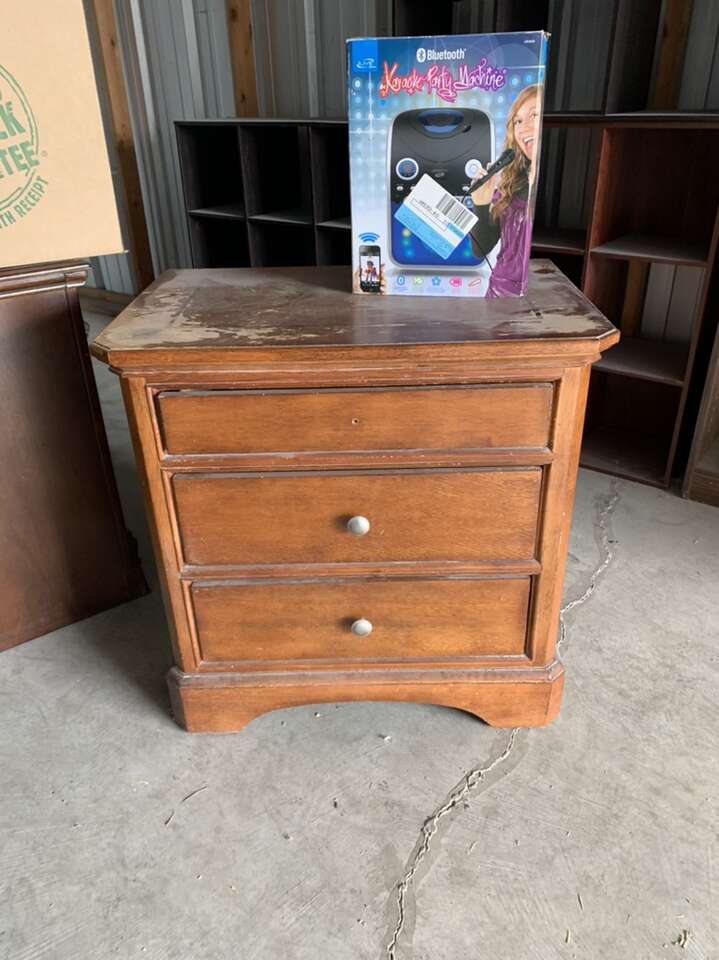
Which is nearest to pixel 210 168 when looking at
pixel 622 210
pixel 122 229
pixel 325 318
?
pixel 122 229

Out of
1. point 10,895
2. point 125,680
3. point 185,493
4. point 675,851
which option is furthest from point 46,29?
point 675,851

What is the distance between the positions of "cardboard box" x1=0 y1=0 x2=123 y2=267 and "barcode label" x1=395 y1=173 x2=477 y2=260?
24.7 inches

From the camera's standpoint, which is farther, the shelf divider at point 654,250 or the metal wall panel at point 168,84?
the metal wall panel at point 168,84

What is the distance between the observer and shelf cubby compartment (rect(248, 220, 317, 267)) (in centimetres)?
341

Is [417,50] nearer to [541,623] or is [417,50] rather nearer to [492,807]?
[541,623]

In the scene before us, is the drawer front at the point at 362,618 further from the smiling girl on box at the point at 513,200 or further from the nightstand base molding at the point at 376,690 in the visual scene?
the smiling girl on box at the point at 513,200

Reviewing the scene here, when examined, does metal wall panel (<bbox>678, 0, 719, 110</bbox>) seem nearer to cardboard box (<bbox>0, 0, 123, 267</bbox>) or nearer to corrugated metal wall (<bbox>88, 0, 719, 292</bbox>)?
corrugated metal wall (<bbox>88, 0, 719, 292</bbox>)

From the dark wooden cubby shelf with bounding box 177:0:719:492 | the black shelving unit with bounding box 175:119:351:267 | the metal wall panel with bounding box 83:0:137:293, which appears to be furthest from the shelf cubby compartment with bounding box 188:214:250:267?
the metal wall panel with bounding box 83:0:137:293

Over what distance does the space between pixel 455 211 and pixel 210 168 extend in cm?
280

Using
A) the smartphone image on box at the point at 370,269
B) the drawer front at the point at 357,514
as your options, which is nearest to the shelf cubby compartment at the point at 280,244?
the smartphone image on box at the point at 370,269

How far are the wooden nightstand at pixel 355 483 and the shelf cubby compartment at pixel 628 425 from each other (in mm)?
1235

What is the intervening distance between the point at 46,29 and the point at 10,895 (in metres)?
1.53

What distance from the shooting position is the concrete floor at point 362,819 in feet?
3.70

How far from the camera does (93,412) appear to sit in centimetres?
165
